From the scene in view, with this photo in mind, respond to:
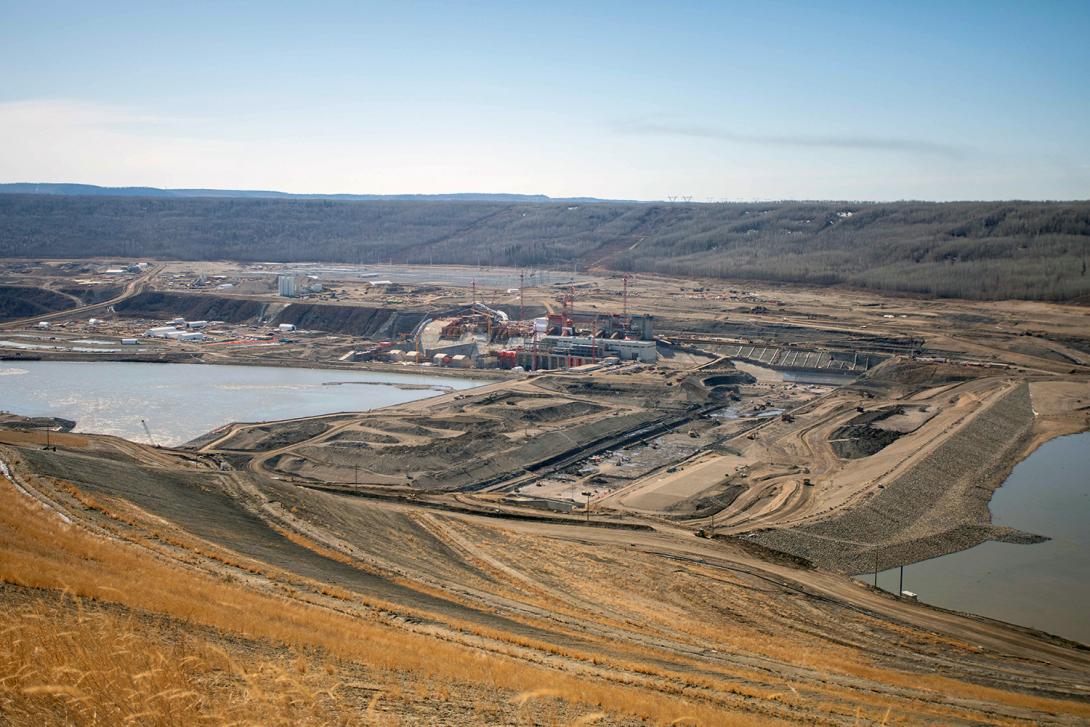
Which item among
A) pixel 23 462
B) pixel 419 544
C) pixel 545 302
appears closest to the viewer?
pixel 23 462

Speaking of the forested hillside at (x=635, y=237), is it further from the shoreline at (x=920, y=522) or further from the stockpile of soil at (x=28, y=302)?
the shoreline at (x=920, y=522)

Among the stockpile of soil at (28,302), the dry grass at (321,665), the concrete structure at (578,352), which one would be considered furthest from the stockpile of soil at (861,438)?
the stockpile of soil at (28,302)

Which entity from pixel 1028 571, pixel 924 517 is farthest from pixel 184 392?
pixel 1028 571

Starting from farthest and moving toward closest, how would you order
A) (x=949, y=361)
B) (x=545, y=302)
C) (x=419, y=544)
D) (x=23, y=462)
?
(x=545, y=302)
(x=949, y=361)
(x=419, y=544)
(x=23, y=462)

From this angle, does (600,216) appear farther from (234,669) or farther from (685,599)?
(234,669)

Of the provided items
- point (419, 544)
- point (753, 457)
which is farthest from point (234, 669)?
point (753, 457)

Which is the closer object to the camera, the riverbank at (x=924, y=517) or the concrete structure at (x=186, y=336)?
the riverbank at (x=924, y=517)

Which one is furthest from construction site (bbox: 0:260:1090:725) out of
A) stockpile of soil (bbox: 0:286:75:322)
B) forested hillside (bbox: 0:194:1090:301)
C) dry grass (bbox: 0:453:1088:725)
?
forested hillside (bbox: 0:194:1090:301)
